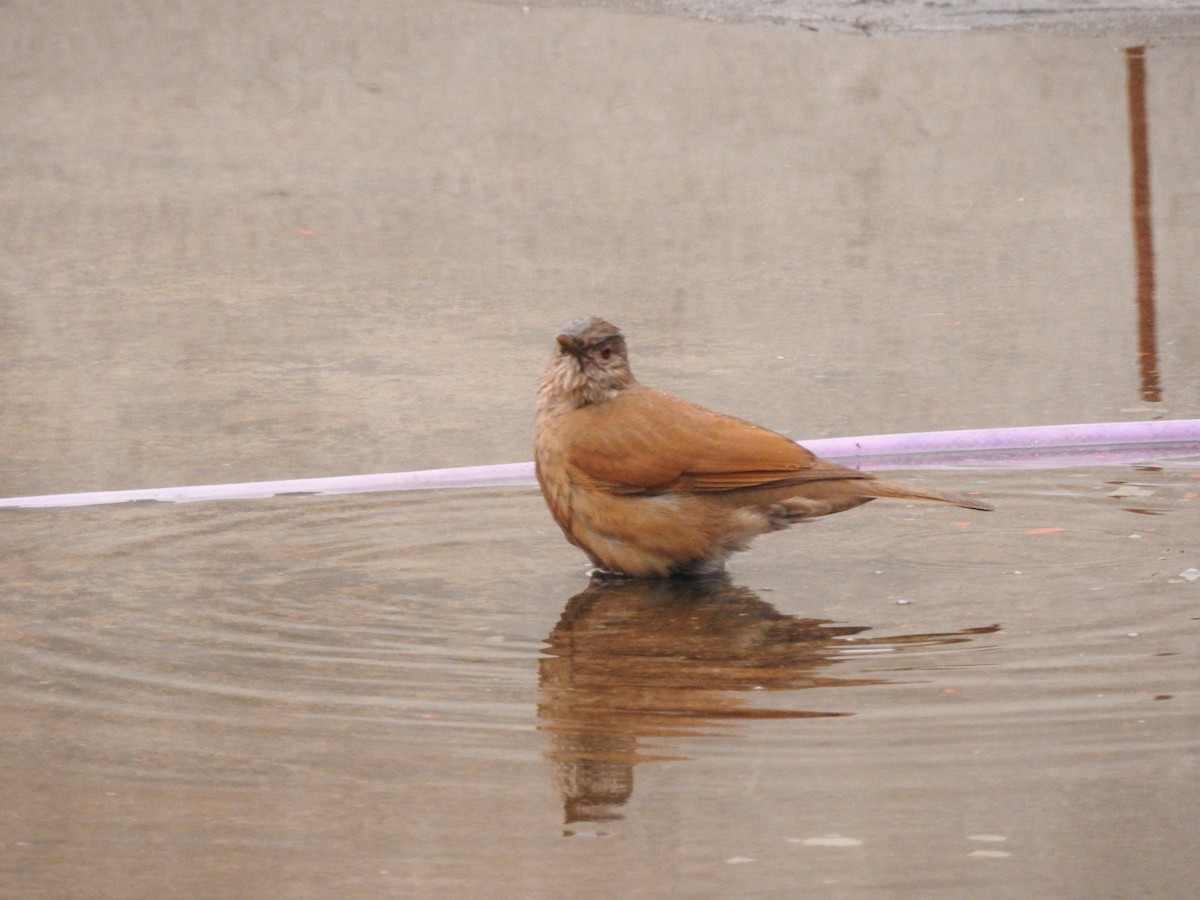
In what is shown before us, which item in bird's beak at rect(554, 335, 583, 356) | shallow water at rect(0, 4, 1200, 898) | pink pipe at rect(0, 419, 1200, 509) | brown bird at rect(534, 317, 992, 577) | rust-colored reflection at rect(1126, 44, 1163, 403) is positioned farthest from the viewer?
rust-colored reflection at rect(1126, 44, 1163, 403)

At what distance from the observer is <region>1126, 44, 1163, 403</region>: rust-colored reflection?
26.6ft

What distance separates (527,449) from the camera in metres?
7.14

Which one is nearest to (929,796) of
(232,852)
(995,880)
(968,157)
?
(995,880)

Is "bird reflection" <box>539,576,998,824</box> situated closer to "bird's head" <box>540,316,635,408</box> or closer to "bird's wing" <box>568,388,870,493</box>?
"bird's wing" <box>568,388,870,493</box>

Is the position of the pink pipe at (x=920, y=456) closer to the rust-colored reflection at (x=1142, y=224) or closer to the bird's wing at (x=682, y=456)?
the rust-colored reflection at (x=1142, y=224)

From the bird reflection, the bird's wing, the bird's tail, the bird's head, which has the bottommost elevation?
the bird reflection

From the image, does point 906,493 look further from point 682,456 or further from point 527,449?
point 527,449

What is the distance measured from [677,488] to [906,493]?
0.57 m

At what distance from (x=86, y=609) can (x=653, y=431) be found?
1.45 meters

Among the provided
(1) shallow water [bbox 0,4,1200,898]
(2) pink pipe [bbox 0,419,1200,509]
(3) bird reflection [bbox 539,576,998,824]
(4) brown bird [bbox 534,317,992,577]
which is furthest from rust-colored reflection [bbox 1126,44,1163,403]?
(3) bird reflection [bbox 539,576,998,824]

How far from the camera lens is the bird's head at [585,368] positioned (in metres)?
6.01

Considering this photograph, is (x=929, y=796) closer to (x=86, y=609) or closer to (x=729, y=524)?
(x=729, y=524)

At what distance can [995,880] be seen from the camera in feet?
12.6

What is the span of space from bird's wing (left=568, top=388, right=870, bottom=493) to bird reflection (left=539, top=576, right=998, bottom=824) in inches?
10.8
